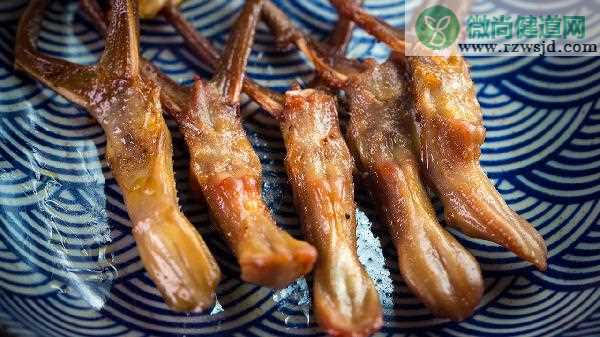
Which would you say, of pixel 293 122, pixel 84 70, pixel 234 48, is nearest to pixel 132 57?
pixel 84 70

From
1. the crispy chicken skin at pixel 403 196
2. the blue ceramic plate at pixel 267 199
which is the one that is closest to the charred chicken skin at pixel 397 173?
the crispy chicken skin at pixel 403 196

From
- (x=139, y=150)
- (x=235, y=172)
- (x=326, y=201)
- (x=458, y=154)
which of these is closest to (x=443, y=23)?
(x=458, y=154)

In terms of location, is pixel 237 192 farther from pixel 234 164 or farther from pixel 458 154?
pixel 458 154

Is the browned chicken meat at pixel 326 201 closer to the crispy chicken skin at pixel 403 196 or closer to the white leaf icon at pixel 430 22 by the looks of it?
the crispy chicken skin at pixel 403 196

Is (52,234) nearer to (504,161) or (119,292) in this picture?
(119,292)

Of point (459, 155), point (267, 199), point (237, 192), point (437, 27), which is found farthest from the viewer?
point (437, 27)
